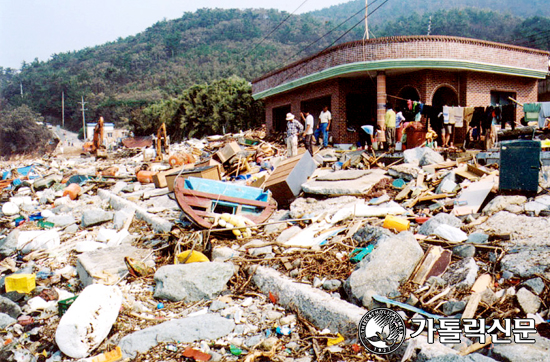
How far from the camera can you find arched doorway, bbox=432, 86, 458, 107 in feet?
52.2

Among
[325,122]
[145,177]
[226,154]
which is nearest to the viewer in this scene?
[226,154]

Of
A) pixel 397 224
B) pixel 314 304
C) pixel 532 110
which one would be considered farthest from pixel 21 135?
pixel 314 304

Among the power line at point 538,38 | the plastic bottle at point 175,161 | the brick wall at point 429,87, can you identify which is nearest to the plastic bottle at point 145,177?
the plastic bottle at point 175,161

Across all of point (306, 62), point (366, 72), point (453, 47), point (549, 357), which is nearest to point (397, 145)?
→ point (366, 72)

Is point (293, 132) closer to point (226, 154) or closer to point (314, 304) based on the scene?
point (226, 154)

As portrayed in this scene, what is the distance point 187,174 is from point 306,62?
30.5ft

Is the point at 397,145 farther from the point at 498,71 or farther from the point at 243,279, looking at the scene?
the point at 243,279

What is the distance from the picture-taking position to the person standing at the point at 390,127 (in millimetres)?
12711

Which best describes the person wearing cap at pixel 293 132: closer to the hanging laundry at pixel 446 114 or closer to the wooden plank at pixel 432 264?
the hanging laundry at pixel 446 114

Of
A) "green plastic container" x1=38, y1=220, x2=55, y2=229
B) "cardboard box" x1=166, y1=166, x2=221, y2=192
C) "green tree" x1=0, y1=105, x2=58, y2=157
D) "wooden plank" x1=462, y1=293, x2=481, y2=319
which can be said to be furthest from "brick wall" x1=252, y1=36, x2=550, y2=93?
"green tree" x1=0, y1=105, x2=58, y2=157

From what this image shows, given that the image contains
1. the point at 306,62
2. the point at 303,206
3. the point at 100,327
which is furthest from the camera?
the point at 306,62

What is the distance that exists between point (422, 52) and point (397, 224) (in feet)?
34.9

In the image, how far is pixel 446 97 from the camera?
16.7m

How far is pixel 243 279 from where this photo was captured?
5066mm
